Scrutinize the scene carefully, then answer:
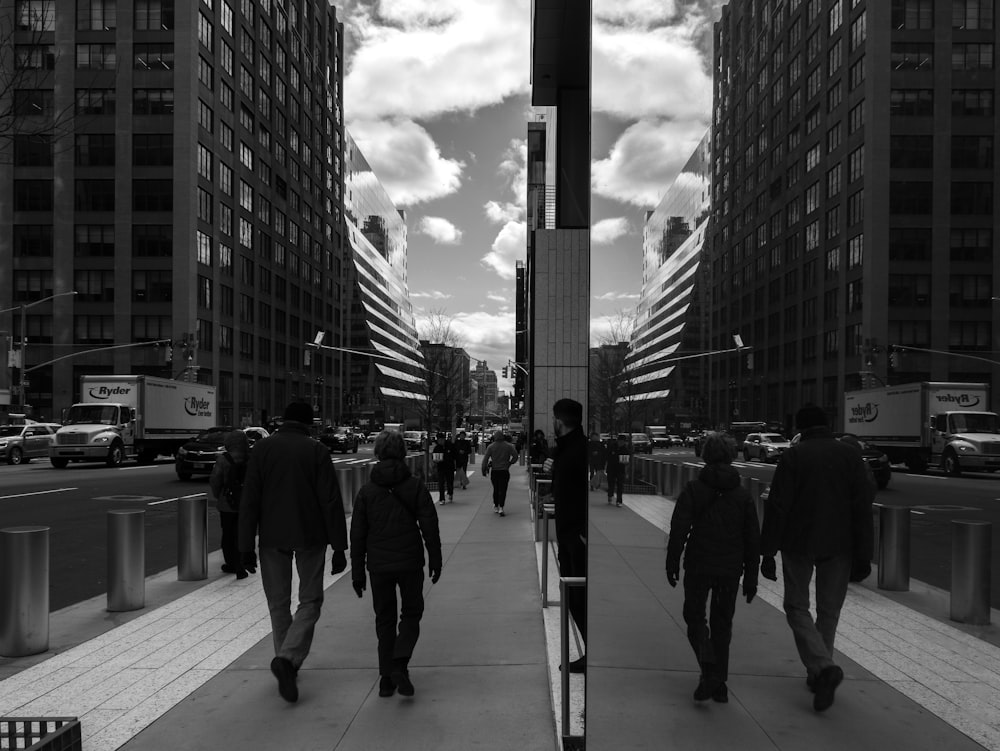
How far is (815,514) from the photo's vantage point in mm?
2793

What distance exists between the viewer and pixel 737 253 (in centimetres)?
295

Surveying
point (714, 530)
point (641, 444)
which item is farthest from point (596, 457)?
point (714, 530)

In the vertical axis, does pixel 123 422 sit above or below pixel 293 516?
below

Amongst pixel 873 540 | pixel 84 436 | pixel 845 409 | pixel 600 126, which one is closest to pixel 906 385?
pixel 845 409

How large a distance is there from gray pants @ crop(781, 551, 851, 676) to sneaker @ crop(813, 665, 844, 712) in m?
0.03

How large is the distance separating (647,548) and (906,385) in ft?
4.00

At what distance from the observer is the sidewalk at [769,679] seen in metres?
2.57

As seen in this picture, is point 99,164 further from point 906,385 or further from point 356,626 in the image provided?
point 906,385

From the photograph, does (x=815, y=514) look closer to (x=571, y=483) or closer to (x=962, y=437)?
(x=962, y=437)

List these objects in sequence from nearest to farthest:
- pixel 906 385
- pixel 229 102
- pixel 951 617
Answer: pixel 906 385 → pixel 951 617 → pixel 229 102

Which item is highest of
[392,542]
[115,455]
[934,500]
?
[934,500]

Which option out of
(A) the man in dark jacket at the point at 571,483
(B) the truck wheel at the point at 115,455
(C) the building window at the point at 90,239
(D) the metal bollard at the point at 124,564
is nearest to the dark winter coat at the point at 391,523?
(A) the man in dark jacket at the point at 571,483

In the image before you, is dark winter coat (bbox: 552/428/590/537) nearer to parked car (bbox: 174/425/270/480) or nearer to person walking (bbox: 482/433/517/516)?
person walking (bbox: 482/433/517/516)

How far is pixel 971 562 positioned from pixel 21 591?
7.32m
